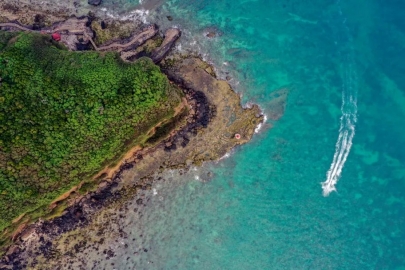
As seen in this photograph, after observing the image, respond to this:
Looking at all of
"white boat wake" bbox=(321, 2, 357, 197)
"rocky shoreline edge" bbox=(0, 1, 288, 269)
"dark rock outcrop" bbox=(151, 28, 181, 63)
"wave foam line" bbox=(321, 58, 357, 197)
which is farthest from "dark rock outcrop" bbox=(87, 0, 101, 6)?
"wave foam line" bbox=(321, 58, 357, 197)

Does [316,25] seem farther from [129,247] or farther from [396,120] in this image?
[129,247]

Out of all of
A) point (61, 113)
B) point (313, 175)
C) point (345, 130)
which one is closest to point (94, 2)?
point (61, 113)

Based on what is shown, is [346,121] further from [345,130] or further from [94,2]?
[94,2]

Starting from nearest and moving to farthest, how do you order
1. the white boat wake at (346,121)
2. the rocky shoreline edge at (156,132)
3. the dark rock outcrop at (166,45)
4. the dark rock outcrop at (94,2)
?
the rocky shoreline edge at (156,132)
the dark rock outcrop at (166,45)
the white boat wake at (346,121)
the dark rock outcrop at (94,2)

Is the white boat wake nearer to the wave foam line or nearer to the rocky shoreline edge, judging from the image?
the wave foam line

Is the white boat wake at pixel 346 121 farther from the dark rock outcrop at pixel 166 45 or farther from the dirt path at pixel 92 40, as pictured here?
the dirt path at pixel 92 40

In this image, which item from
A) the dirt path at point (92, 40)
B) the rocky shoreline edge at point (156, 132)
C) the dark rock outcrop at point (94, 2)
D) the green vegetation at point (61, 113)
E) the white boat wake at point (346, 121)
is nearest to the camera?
the green vegetation at point (61, 113)

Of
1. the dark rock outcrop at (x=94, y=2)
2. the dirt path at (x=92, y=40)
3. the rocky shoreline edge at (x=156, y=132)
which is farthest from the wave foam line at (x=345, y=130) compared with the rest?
the dark rock outcrop at (x=94, y=2)
